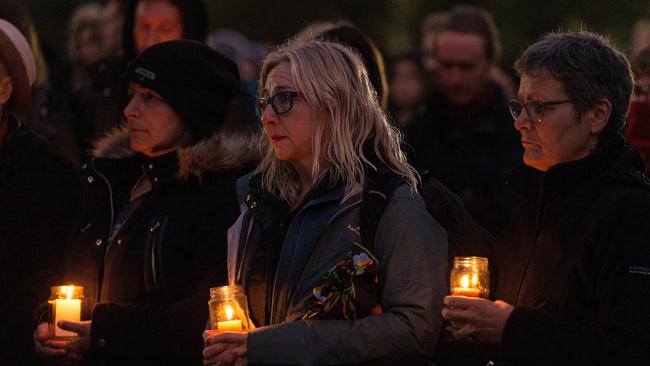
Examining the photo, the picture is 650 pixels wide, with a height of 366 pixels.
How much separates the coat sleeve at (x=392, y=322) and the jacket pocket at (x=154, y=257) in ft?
3.08

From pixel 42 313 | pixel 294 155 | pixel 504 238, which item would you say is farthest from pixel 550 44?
pixel 42 313

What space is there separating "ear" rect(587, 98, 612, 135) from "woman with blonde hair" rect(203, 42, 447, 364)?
2.51 feet

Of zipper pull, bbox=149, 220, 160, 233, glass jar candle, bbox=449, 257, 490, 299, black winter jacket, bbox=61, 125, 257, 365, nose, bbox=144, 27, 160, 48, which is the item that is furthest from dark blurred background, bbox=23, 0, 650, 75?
glass jar candle, bbox=449, 257, 490, 299

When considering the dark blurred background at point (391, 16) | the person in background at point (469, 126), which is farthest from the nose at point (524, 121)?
the dark blurred background at point (391, 16)

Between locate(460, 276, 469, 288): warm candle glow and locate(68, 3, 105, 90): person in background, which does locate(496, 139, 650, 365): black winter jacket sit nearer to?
locate(460, 276, 469, 288): warm candle glow

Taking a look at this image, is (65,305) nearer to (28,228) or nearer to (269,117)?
(28,228)

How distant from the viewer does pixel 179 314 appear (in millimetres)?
5734

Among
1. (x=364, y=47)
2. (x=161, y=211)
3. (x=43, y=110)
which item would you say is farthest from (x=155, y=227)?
(x=43, y=110)

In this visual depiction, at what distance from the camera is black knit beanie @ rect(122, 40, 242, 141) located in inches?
244

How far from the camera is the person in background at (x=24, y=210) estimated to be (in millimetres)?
6562

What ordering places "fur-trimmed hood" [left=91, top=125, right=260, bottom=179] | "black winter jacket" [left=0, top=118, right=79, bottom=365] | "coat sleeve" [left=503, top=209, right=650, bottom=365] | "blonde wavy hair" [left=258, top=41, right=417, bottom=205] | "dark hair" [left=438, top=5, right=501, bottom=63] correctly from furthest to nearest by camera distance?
"dark hair" [left=438, top=5, right=501, bottom=63] → "black winter jacket" [left=0, top=118, right=79, bottom=365] → "fur-trimmed hood" [left=91, top=125, right=260, bottom=179] → "blonde wavy hair" [left=258, top=41, right=417, bottom=205] → "coat sleeve" [left=503, top=209, right=650, bottom=365]

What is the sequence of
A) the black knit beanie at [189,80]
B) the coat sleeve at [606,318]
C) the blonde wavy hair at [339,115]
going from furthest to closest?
the black knit beanie at [189,80] → the blonde wavy hair at [339,115] → the coat sleeve at [606,318]

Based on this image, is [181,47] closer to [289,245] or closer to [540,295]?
[289,245]

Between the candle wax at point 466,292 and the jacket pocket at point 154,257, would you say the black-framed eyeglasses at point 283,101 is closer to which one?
the jacket pocket at point 154,257
